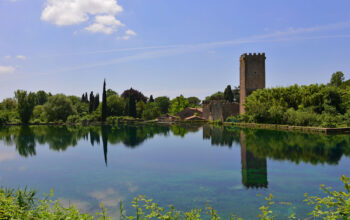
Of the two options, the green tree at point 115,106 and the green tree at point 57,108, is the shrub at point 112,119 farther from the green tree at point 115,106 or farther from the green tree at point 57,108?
the green tree at point 57,108

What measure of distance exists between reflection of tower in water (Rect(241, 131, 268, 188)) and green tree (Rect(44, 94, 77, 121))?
40981 millimetres

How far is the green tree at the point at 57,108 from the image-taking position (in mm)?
A: 47969

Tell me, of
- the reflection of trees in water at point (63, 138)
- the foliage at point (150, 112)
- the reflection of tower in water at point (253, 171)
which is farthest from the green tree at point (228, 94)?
the reflection of tower in water at point (253, 171)

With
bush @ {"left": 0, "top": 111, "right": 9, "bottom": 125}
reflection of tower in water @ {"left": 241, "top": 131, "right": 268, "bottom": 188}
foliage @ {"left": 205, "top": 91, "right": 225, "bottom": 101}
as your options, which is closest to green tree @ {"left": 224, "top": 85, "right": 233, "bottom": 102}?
foliage @ {"left": 205, "top": 91, "right": 225, "bottom": 101}

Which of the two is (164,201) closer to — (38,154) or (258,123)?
(38,154)

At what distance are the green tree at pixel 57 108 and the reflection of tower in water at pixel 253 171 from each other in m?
41.0

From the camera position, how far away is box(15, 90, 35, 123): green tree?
46772 mm

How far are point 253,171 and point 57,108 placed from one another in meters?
43.9

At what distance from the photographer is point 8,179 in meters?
10.6

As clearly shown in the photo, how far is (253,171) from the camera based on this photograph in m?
11.0

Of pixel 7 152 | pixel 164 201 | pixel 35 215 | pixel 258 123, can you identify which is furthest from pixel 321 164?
pixel 258 123

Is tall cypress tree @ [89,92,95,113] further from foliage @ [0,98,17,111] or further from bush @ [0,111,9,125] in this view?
foliage @ [0,98,17,111]

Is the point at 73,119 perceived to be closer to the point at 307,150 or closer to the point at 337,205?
the point at 307,150

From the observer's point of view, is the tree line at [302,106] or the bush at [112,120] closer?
the tree line at [302,106]
